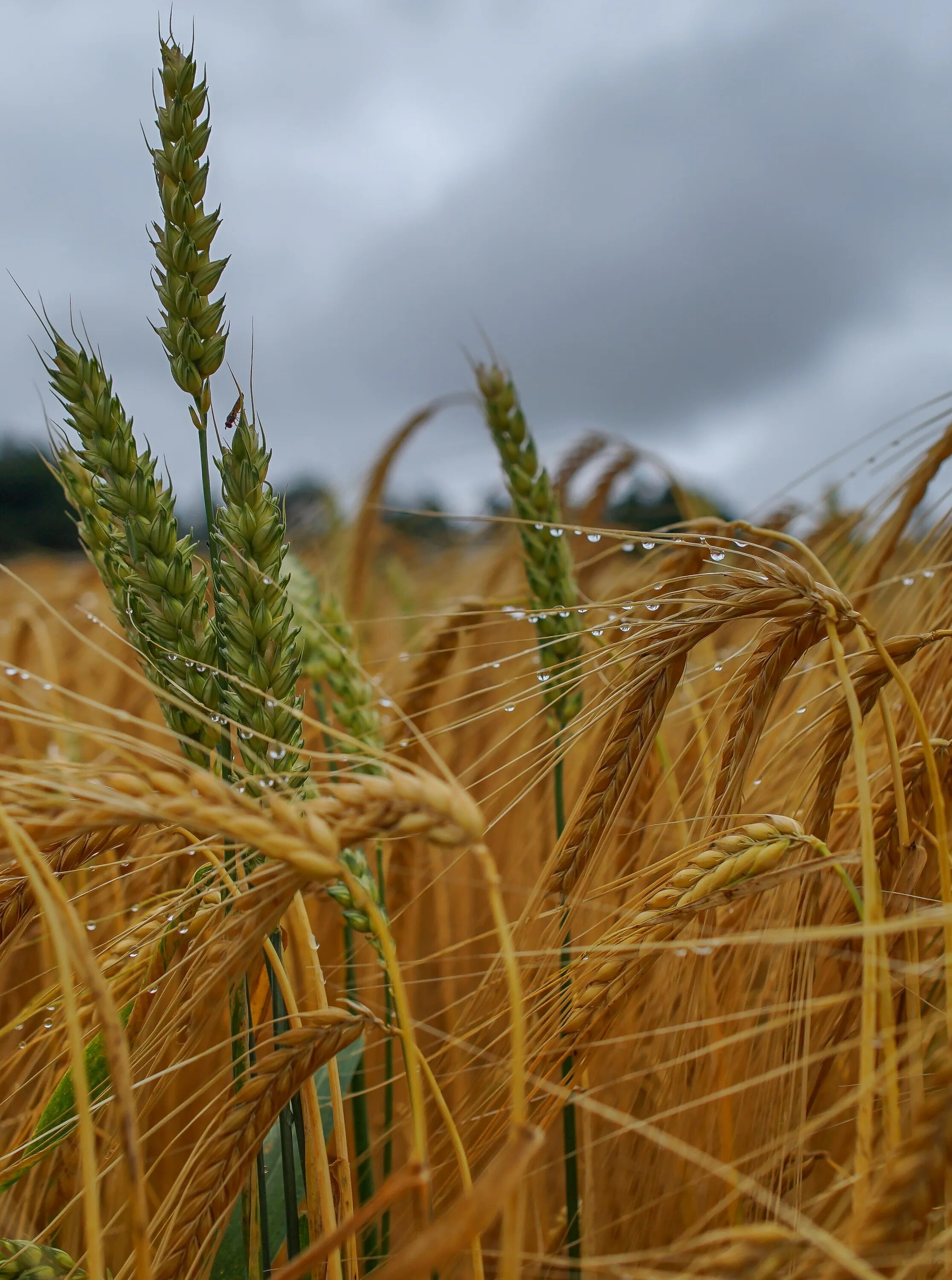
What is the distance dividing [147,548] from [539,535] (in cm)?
59

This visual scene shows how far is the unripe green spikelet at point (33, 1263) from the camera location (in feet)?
1.82

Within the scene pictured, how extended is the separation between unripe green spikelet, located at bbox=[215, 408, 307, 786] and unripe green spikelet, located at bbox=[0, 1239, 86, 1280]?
0.34 meters

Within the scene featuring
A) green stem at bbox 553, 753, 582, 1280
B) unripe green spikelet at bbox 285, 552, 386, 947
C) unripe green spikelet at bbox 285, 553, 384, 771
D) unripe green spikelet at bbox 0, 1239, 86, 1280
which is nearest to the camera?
unripe green spikelet at bbox 0, 1239, 86, 1280

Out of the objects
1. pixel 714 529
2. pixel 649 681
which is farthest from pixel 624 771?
pixel 714 529

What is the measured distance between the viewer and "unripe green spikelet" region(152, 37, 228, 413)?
0.58 meters

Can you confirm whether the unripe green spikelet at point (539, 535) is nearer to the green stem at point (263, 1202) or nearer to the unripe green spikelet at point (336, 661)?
the unripe green spikelet at point (336, 661)

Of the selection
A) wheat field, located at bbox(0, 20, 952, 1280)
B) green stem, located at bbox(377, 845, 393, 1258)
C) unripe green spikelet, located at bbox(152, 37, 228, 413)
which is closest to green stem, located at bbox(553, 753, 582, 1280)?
wheat field, located at bbox(0, 20, 952, 1280)

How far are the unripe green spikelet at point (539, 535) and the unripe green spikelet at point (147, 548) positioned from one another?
0.48 metres

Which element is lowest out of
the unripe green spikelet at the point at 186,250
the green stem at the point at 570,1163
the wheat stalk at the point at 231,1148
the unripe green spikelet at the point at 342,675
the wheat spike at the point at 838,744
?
the green stem at the point at 570,1163

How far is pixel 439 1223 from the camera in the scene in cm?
39

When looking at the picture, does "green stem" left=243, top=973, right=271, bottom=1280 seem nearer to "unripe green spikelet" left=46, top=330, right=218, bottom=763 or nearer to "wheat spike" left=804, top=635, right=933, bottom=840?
"unripe green spikelet" left=46, top=330, right=218, bottom=763

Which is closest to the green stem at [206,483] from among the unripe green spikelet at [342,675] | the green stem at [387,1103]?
the unripe green spikelet at [342,675]

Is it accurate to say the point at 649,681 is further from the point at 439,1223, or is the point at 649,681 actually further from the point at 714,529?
the point at 439,1223

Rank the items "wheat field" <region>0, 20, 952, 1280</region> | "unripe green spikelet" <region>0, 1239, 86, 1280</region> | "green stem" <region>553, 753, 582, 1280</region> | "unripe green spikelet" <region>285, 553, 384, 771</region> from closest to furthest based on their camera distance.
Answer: "wheat field" <region>0, 20, 952, 1280</region> → "unripe green spikelet" <region>0, 1239, 86, 1280</region> → "green stem" <region>553, 753, 582, 1280</region> → "unripe green spikelet" <region>285, 553, 384, 771</region>
